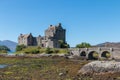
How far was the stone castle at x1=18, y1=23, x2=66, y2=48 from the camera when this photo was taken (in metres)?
129

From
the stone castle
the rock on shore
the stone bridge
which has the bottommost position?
the rock on shore

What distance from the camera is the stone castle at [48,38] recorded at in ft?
425

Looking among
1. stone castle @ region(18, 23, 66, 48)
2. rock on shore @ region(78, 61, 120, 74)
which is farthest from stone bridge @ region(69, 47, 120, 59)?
rock on shore @ region(78, 61, 120, 74)

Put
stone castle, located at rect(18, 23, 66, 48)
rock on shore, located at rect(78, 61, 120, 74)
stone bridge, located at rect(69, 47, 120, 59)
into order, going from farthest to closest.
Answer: stone castle, located at rect(18, 23, 66, 48) → stone bridge, located at rect(69, 47, 120, 59) → rock on shore, located at rect(78, 61, 120, 74)

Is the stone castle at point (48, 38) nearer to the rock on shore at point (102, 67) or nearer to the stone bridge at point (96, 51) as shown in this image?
the stone bridge at point (96, 51)

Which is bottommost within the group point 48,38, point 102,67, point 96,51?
point 102,67

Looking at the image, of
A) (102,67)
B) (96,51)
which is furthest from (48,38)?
(102,67)

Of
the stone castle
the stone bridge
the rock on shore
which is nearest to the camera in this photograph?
the rock on shore

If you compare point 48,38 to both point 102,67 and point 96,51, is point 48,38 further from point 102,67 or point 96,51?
point 102,67

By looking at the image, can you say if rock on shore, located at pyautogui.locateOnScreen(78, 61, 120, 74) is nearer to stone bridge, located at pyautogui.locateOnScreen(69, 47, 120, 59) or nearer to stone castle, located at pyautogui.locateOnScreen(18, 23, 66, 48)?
stone bridge, located at pyautogui.locateOnScreen(69, 47, 120, 59)

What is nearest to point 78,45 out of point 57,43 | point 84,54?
point 57,43

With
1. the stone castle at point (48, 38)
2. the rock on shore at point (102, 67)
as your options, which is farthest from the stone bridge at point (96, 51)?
the rock on shore at point (102, 67)

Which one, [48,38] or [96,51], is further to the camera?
[48,38]

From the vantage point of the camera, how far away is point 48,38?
131125 millimetres
